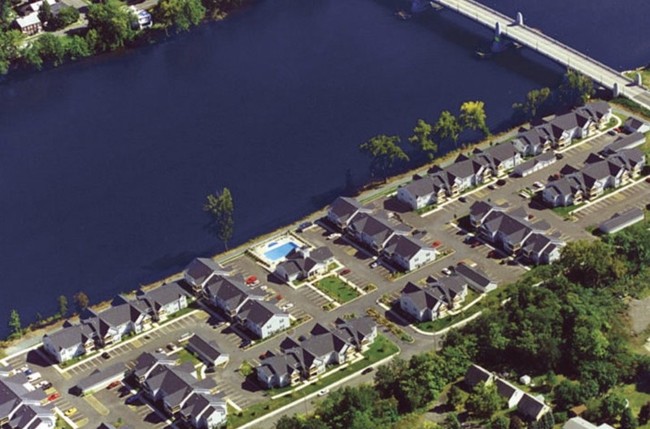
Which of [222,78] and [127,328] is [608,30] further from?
[127,328]

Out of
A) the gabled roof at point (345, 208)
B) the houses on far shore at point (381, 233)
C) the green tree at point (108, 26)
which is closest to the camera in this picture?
the houses on far shore at point (381, 233)

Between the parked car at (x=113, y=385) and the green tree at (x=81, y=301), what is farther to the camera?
the green tree at (x=81, y=301)

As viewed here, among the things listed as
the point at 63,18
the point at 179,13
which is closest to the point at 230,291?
the point at 179,13

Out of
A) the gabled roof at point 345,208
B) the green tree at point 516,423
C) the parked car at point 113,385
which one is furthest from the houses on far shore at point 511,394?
the parked car at point 113,385

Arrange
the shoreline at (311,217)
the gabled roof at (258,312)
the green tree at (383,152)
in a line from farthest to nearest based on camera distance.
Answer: the green tree at (383,152) < the shoreline at (311,217) < the gabled roof at (258,312)

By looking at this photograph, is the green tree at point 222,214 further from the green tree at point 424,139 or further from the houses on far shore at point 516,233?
the houses on far shore at point 516,233

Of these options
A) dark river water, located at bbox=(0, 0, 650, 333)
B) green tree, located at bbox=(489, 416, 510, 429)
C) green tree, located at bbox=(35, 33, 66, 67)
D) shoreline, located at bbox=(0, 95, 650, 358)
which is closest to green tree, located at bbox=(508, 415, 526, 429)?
green tree, located at bbox=(489, 416, 510, 429)

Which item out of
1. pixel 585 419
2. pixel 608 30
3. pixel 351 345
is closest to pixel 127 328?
pixel 351 345
